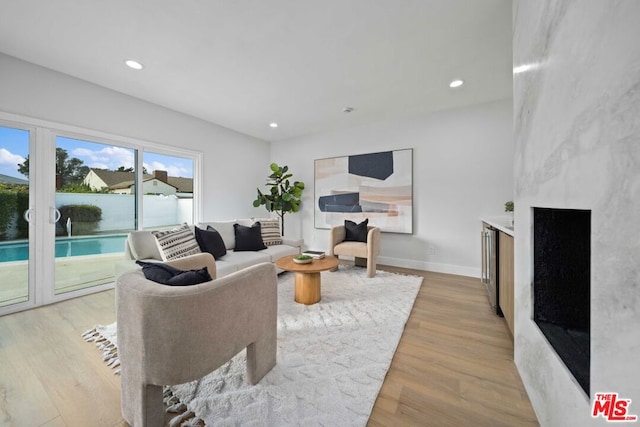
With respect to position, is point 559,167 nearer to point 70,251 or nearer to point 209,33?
point 209,33

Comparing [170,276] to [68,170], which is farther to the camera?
[68,170]

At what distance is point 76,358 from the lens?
165cm

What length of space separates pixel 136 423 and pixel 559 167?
219 cm

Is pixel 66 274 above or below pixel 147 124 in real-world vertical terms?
below

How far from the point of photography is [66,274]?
2.77m

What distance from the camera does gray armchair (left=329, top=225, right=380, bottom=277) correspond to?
3293 millimetres

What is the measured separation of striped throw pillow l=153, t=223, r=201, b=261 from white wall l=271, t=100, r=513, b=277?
297 centimetres

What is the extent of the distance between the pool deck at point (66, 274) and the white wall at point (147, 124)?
1464mm

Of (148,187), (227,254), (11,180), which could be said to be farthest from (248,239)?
(11,180)

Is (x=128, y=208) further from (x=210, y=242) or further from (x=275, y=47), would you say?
(x=275, y=47)

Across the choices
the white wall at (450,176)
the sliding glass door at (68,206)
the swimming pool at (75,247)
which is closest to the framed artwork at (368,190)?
the white wall at (450,176)

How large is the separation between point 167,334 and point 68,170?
304 cm

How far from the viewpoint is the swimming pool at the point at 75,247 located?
93.9 inches

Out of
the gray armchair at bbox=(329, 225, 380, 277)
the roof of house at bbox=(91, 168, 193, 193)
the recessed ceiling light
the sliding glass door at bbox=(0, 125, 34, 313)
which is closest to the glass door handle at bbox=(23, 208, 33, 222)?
the sliding glass door at bbox=(0, 125, 34, 313)
